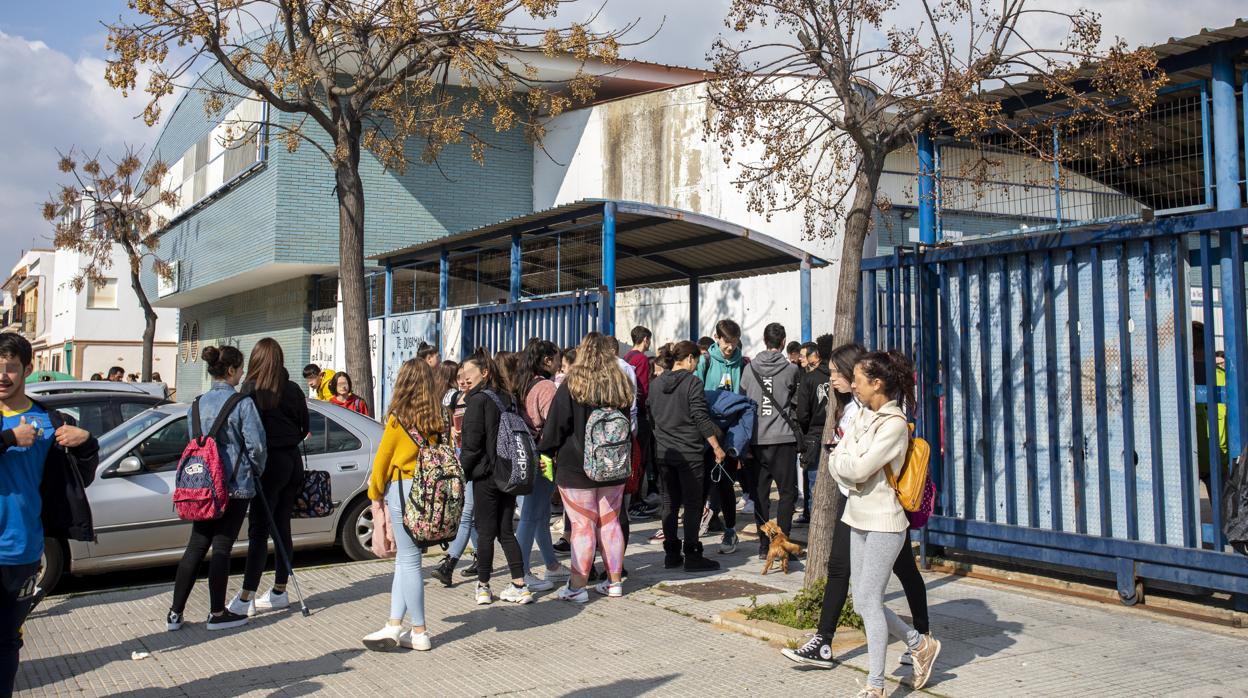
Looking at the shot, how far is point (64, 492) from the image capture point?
4.27 meters

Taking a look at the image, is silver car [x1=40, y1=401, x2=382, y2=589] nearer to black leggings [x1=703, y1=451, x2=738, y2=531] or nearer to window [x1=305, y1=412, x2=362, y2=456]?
window [x1=305, y1=412, x2=362, y2=456]

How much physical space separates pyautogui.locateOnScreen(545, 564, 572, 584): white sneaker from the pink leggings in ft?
1.81

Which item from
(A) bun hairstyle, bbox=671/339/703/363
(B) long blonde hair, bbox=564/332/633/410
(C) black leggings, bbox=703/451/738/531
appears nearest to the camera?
(B) long blonde hair, bbox=564/332/633/410

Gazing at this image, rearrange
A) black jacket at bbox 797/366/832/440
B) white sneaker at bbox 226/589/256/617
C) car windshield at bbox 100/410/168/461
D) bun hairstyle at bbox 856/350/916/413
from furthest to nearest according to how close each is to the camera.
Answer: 1. black jacket at bbox 797/366/832/440
2. car windshield at bbox 100/410/168/461
3. white sneaker at bbox 226/589/256/617
4. bun hairstyle at bbox 856/350/916/413

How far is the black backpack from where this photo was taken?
4.32 metres

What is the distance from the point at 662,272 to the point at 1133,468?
903cm

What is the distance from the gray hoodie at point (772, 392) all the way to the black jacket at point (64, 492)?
5.31 meters

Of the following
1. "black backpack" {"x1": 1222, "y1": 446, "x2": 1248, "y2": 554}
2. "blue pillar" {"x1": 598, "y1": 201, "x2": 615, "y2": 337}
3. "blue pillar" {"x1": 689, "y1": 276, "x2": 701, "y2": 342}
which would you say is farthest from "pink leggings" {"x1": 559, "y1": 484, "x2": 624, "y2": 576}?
"blue pillar" {"x1": 689, "y1": 276, "x2": 701, "y2": 342}

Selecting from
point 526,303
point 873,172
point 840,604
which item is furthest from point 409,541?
point 526,303

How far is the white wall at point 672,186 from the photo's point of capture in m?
15.2

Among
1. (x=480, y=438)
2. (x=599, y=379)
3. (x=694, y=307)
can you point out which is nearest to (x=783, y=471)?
(x=599, y=379)

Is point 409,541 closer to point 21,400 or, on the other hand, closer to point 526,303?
point 21,400

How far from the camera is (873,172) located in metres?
6.56

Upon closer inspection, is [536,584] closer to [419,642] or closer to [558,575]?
[558,575]
